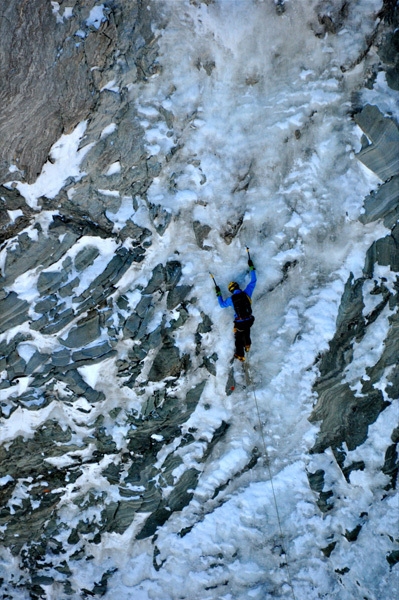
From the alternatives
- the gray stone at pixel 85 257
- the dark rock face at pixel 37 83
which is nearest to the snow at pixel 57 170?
the dark rock face at pixel 37 83

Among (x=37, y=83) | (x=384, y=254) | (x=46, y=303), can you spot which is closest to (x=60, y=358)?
(x=46, y=303)

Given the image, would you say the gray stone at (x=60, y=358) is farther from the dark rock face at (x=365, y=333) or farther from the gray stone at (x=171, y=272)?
the dark rock face at (x=365, y=333)

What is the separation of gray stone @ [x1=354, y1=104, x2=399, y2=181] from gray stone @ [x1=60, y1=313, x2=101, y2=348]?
17.8ft

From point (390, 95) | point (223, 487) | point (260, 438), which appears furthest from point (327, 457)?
point (390, 95)

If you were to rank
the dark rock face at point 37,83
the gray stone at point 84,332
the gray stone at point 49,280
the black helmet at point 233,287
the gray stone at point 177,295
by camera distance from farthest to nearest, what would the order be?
the gray stone at point 177,295 → the gray stone at point 84,332 → the gray stone at point 49,280 → the black helmet at point 233,287 → the dark rock face at point 37,83

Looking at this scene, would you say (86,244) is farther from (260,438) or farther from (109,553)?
(109,553)

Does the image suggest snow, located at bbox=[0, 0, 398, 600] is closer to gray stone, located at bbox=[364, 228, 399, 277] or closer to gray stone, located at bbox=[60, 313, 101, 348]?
gray stone, located at bbox=[364, 228, 399, 277]

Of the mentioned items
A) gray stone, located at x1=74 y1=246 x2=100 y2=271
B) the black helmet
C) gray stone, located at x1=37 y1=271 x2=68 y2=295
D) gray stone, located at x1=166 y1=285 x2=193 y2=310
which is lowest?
gray stone, located at x1=166 y1=285 x2=193 y2=310

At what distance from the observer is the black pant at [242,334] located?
29.8 feet

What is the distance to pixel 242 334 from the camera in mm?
9344

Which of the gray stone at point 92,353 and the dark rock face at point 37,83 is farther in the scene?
the gray stone at point 92,353

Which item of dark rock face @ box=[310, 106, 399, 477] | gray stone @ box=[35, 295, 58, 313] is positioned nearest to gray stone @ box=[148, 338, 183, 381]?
gray stone @ box=[35, 295, 58, 313]

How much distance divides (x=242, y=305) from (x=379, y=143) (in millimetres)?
3566

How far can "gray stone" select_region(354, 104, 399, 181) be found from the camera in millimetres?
8781
